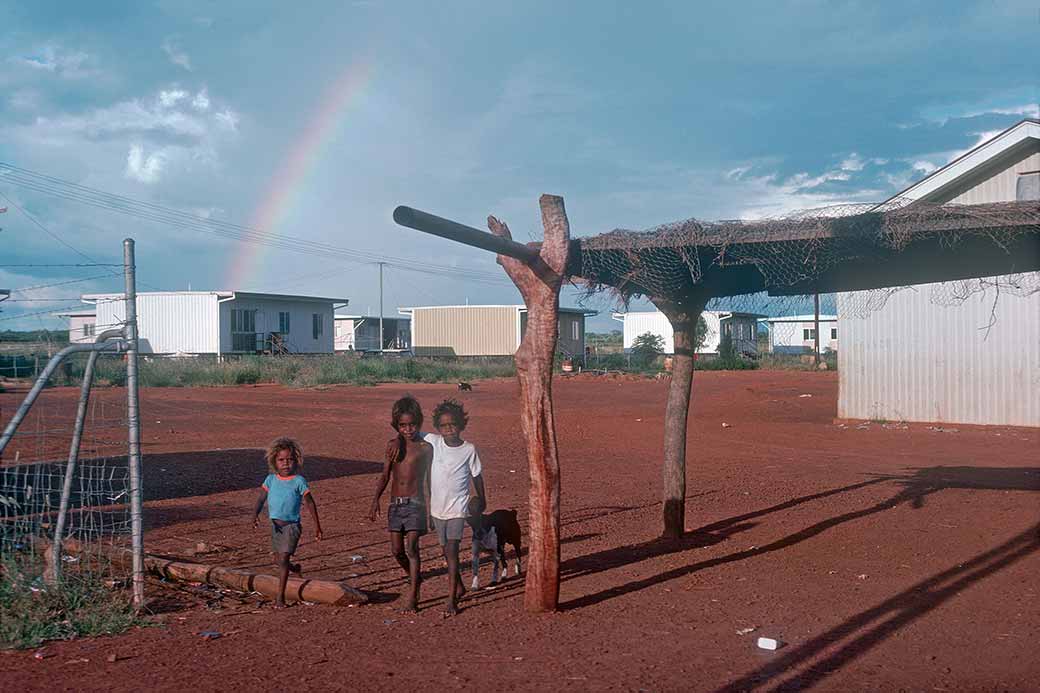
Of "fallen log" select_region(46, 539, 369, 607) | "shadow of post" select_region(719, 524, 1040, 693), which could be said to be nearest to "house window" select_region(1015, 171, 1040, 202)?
"shadow of post" select_region(719, 524, 1040, 693)

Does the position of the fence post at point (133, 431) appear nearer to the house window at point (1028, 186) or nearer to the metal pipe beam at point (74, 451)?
the metal pipe beam at point (74, 451)

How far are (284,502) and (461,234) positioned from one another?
2490 millimetres

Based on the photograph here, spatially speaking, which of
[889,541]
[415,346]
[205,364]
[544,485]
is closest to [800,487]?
[889,541]

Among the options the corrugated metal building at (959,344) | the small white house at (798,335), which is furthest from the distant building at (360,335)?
the corrugated metal building at (959,344)

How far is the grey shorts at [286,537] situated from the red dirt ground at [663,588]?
1.49 feet

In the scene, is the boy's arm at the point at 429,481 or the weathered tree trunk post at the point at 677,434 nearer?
the boy's arm at the point at 429,481

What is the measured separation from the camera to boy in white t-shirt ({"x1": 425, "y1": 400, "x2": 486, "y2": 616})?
713 cm

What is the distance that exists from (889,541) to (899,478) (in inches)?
192

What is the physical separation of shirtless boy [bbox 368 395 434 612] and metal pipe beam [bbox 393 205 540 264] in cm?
137

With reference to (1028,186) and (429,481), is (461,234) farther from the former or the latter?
(1028,186)

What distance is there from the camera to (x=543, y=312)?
7.25 meters

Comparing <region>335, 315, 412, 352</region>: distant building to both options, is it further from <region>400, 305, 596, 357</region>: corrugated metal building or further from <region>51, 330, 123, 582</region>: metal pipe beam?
<region>51, 330, 123, 582</region>: metal pipe beam

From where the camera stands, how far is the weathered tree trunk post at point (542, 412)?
719 cm

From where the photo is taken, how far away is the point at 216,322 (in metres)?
48.3
